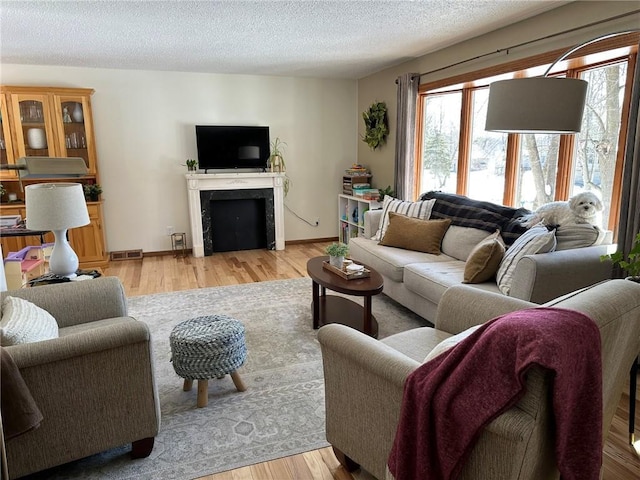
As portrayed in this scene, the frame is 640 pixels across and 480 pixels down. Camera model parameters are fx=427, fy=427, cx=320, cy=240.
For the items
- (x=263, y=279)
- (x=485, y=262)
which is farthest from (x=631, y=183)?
(x=263, y=279)

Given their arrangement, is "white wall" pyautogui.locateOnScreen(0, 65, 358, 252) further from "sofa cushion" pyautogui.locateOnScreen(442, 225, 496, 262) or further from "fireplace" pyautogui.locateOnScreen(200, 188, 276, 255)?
"sofa cushion" pyautogui.locateOnScreen(442, 225, 496, 262)

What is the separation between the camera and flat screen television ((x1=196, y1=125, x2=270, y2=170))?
5.52m

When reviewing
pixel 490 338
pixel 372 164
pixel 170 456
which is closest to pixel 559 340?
pixel 490 338

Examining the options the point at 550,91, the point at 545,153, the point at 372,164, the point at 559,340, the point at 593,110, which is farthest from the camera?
the point at 372,164

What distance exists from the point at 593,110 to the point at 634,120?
25.4 inches

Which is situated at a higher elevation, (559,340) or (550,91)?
(550,91)

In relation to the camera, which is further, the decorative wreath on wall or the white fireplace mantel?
the white fireplace mantel

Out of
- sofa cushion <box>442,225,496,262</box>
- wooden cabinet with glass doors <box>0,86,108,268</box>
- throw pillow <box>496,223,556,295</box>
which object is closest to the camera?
throw pillow <box>496,223,556,295</box>

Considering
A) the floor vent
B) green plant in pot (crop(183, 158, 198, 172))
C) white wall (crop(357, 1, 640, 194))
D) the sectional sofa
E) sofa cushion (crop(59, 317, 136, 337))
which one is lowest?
the floor vent

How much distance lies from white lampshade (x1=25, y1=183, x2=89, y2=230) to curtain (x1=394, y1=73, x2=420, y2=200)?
3389 millimetres

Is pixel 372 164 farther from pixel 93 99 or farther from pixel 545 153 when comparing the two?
pixel 93 99

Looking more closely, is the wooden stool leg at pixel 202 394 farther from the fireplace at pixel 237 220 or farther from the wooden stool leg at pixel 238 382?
the fireplace at pixel 237 220

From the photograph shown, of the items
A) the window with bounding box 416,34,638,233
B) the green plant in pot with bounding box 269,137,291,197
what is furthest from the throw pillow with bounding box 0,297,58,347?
the green plant in pot with bounding box 269,137,291,197

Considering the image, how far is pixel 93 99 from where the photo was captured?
5.15m
